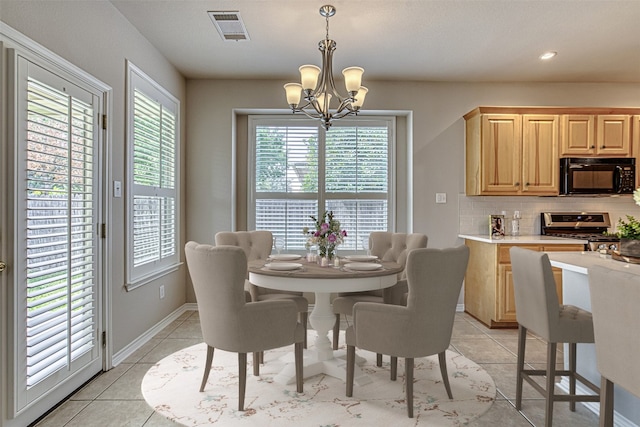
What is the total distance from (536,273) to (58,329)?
8.63 ft

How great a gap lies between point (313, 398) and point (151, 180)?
235cm

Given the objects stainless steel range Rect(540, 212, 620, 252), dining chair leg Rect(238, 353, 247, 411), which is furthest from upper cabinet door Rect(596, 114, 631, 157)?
dining chair leg Rect(238, 353, 247, 411)

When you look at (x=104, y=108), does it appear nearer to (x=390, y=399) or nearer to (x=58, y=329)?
(x=58, y=329)

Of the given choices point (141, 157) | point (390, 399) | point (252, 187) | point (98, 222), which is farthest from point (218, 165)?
point (390, 399)

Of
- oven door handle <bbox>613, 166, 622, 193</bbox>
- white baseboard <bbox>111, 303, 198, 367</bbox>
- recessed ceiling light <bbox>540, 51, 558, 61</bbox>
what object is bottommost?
white baseboard <bbox>111, 303, 198, 367</bbox>

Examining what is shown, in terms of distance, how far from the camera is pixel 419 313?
208 cm

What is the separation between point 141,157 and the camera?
3289 millimetres

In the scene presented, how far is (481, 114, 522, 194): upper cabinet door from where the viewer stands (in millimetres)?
4043

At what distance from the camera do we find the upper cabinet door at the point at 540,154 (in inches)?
159

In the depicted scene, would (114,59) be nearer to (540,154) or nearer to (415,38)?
(415,38)

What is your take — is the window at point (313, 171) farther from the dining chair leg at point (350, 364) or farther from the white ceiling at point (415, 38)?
the dining chair leg at point (350, 364)

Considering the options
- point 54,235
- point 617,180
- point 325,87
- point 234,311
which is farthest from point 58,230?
point 617,180

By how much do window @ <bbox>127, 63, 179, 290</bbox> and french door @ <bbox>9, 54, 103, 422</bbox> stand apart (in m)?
0.47

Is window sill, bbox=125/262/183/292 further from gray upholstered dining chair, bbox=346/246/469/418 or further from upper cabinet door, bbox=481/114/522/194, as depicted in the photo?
upper cabinet door, bbox=481/114/522/194
